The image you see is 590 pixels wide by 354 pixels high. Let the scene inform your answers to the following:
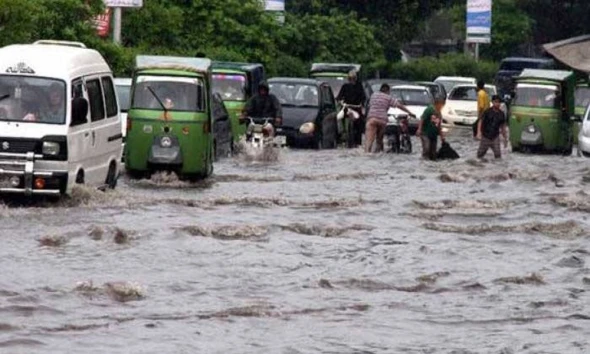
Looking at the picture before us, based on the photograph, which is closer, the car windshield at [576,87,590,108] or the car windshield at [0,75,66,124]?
the car windshield at [0,75,66,124]

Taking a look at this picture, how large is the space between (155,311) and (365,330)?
5.78 ft

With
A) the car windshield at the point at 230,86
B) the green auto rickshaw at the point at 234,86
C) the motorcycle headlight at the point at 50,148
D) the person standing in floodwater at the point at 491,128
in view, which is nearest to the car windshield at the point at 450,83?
the green auto rickshaw at the point at 234,86

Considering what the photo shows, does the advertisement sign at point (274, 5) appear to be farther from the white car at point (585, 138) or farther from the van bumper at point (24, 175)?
the van bumper at point (24, 175)

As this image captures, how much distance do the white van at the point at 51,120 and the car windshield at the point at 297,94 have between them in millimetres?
15876

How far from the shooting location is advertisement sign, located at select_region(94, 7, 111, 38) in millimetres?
36781

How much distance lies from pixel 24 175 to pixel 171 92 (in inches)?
250

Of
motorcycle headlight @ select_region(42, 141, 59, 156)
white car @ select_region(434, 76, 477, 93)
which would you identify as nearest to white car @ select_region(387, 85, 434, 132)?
white car @ select_region(434, 76, 477, 93)

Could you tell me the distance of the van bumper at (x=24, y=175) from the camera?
70.3 feet

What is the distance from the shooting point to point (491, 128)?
36156 millimetres

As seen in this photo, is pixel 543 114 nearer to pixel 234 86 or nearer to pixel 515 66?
pixel 234 86

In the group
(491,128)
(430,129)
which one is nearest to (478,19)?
(491,128)

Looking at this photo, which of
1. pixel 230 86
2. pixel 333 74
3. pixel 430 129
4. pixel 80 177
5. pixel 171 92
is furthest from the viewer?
pixel 333 74

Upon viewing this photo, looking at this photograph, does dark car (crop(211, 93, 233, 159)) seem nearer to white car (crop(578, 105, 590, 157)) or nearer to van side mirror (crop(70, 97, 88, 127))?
white car (crop(578, 105, 590, 157))

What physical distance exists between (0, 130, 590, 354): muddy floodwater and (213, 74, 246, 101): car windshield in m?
8.74
